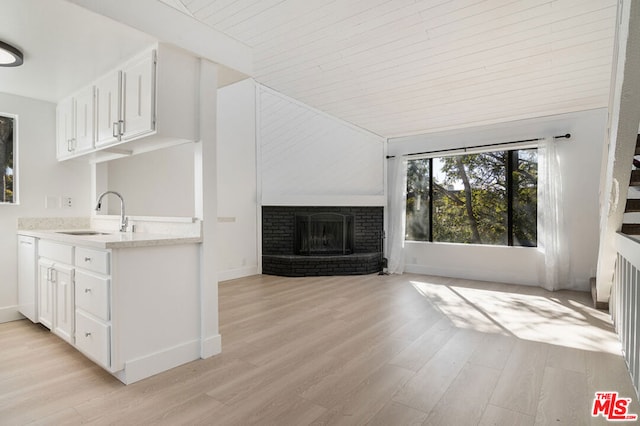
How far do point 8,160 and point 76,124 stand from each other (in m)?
0.90

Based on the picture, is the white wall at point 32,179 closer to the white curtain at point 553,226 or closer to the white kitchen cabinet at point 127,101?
the white kitchen cabinet at point 127,101

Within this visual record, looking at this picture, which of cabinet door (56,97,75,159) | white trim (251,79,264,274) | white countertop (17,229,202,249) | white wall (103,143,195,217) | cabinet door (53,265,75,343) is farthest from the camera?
white trim (251,79,264,274)

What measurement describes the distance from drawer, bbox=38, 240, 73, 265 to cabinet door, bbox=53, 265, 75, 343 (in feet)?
0.22

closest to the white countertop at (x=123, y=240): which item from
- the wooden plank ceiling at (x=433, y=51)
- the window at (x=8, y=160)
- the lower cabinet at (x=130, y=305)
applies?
the lower cabinet at (x=130, y=305)

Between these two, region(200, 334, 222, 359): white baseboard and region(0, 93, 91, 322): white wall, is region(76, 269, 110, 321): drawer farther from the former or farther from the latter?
region(0, 93, 91, 322): white wall

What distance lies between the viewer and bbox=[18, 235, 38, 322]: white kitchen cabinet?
9.94ft

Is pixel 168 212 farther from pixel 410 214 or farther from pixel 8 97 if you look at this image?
pixel 410 214

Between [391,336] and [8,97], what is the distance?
4192mm

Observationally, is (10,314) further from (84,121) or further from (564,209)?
(564,209)

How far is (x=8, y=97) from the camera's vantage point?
3244mm

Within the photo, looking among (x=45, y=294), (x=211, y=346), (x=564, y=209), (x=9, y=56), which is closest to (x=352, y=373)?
(x=211, y=346)

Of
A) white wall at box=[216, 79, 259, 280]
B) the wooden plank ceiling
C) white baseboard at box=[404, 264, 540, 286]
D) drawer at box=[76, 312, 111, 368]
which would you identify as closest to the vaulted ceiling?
the wooden plank ceiling

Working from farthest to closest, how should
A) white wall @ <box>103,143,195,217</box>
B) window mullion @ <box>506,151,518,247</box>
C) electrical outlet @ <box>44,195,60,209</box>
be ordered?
window mullion @ <box>506,151,518,247</box>
white wall @ <box>103,143,195,217</box>
electrical outlet @ <box>44,195,60,209</box>

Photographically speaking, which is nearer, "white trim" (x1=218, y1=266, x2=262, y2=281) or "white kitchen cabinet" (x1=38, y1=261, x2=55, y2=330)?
"white kitchen cabinet" (x1=38, y1=261, x2=55, y2=330)
